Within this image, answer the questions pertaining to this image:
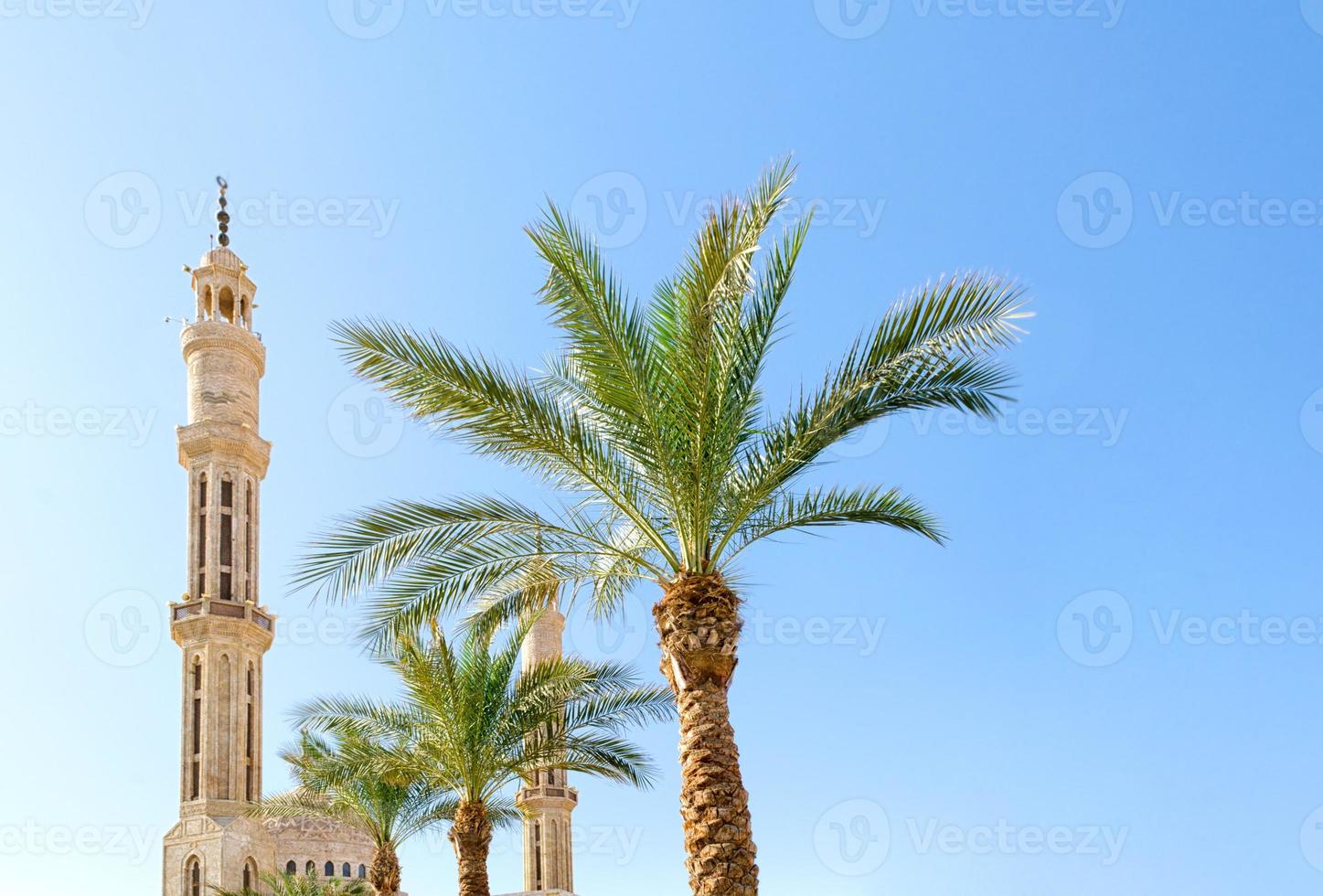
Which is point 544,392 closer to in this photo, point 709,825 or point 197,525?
point 709,825

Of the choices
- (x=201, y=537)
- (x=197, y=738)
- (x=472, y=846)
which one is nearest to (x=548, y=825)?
(x=197, y=738)

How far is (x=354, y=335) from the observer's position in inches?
439

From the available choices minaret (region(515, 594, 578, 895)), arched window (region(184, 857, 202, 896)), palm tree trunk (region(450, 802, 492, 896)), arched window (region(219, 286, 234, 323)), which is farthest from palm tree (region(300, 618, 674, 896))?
minaret (region(515, 594, 578, 895))

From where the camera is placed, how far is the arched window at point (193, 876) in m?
31.1

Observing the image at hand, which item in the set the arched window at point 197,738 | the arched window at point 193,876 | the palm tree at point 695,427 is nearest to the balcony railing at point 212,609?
the arched window at point 197,738

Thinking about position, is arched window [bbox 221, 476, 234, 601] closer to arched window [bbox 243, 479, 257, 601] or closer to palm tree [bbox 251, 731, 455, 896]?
arched window [bbox 243, 479, 257, 601]

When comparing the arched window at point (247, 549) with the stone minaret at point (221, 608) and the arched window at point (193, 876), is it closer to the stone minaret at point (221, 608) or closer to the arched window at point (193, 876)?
the stone minaret at point (221, 608)

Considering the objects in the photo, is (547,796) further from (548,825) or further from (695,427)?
(695,427)

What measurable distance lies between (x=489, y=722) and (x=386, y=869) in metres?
6.28

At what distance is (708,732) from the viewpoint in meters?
11.1

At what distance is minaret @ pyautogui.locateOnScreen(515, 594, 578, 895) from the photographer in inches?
1751

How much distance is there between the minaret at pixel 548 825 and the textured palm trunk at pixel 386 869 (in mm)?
21366

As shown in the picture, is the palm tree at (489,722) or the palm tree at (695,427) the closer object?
the palm tree at (695,427)

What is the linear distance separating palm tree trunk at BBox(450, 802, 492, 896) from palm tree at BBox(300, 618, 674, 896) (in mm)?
12
